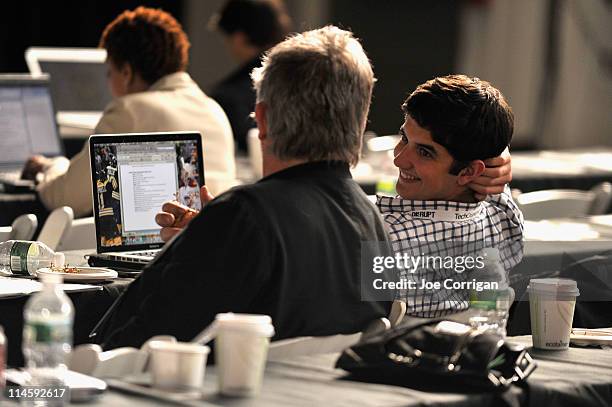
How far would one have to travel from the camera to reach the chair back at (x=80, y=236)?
12.9ft

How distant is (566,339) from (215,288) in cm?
81

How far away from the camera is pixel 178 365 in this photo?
2.11 metres

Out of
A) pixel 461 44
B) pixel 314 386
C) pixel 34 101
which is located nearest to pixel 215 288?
pixel 314 386

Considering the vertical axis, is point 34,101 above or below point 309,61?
below

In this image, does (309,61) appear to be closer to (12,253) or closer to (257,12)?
(12,253)

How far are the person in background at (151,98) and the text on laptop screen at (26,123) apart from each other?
715 millimetres

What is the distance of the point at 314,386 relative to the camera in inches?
87.0

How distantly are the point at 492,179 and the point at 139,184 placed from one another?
0.94 meters

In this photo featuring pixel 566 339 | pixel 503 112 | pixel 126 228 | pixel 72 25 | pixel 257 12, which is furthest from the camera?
pixel 72 25

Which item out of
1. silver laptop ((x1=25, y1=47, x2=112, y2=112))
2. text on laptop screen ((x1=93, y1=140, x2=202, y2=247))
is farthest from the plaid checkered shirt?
silver laptop ((x1=25, y1=47, x2=112, y2=112))

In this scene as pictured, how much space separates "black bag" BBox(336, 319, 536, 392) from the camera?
7.37ft

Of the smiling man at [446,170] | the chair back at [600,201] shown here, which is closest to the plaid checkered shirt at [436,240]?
the smiling man at [446,170]

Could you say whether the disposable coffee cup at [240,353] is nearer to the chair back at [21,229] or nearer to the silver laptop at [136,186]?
the silver laptop at [136,186]

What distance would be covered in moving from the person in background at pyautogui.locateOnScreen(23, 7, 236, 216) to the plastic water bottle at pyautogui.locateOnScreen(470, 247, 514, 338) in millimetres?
1888
